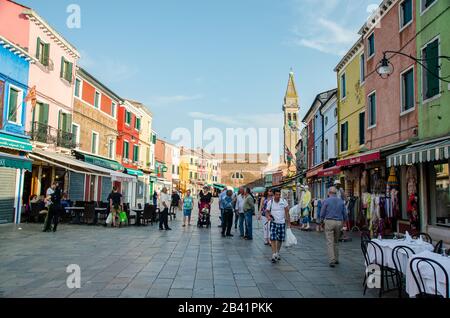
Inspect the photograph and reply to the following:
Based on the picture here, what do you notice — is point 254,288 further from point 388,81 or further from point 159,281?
point 388,81

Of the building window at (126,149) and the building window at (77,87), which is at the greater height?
the building window at (77,87)

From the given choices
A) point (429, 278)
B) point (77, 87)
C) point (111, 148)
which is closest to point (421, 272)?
point (429, 278)

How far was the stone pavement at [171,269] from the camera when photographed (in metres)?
6.02

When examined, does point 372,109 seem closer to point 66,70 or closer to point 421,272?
point 421,272

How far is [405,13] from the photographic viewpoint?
14.0m

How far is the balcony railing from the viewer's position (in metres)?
18.6

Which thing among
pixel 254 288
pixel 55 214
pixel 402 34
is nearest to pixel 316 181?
pixel 402 34

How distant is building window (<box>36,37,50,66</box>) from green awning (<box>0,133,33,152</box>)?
4685 millimetres

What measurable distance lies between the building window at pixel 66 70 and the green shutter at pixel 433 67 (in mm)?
18417

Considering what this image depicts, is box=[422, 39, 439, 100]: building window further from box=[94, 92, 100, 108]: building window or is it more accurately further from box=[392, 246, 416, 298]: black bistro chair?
box=[94, 92, 100, 108]: building window

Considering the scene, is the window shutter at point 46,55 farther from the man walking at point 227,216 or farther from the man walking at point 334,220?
the man walking at point 334,220

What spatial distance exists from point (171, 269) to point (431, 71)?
9.81 m

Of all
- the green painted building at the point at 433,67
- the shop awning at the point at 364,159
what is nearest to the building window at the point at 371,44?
the green painted building at the point at 433,67

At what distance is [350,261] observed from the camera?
908 cm
